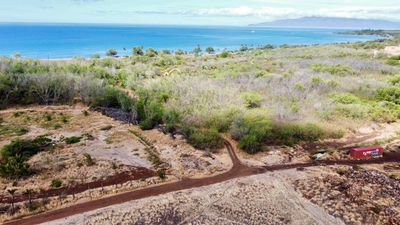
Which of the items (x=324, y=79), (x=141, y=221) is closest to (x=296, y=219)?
(x=141, y=221)

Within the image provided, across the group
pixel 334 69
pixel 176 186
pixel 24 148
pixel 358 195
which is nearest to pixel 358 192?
pixel 358 195

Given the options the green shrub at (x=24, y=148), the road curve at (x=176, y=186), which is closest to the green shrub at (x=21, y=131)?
the green shrub at (x=24, y=148)

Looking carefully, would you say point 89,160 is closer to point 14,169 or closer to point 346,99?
point 14,169

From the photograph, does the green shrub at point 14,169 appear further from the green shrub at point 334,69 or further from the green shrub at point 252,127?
the green shrub at point 334,69

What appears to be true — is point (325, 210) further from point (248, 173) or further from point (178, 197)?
point (178, 197)

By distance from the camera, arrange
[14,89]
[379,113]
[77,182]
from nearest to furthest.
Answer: [77,182]
[379,113]
[14,89]

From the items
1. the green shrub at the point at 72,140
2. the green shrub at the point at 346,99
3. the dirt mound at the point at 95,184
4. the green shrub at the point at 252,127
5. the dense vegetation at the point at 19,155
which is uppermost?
the green shrub at the point at 346,99
